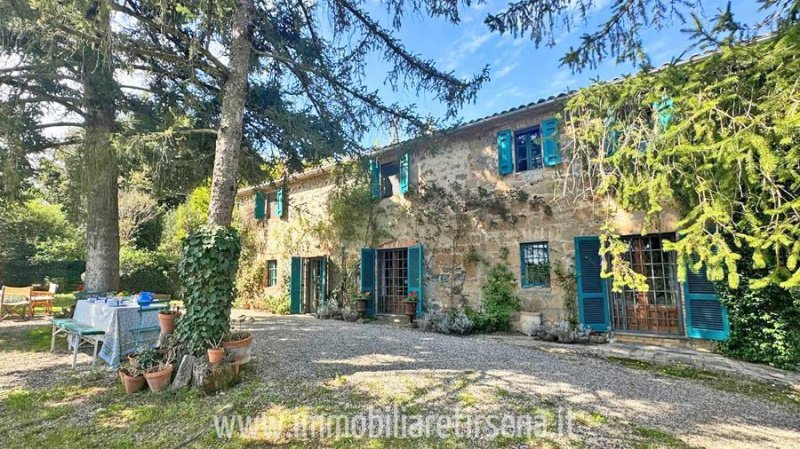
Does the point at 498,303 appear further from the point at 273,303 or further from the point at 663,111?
the point at 273,303

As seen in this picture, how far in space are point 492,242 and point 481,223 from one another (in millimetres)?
490

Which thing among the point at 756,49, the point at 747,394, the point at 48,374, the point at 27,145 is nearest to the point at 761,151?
the point at 756,49

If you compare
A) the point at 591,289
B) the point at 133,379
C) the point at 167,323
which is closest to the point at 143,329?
the point at 167,323

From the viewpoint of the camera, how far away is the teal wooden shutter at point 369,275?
9941 mm

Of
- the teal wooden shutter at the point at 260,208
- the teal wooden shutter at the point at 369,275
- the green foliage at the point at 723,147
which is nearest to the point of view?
the green foliage at the point at 723,147

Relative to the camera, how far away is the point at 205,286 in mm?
4223

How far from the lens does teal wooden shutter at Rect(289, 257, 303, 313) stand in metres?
11.3

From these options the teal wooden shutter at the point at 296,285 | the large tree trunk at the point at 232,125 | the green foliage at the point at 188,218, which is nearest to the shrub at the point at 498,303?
the large tree trunk at the point at 232,125

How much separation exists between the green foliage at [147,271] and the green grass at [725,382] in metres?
16.3

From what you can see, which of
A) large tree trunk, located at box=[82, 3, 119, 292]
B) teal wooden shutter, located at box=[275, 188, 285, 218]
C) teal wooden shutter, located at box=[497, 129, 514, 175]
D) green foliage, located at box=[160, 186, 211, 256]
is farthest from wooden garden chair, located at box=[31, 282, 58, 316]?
teal wooden shutter, located at box=[497, 129, 514, 175]

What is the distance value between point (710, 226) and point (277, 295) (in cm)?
1089

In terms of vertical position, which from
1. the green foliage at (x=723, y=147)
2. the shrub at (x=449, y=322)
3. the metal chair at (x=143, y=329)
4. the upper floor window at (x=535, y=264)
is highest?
the green foliage at (x=723, y=147)

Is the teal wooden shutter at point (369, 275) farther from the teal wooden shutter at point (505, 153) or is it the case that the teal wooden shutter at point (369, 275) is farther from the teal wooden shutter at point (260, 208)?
the teal wooden shutter at point (260, 208)

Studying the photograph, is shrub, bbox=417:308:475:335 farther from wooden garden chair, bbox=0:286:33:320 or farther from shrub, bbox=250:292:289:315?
wooden garden chair, bbox=0:286:33:320
